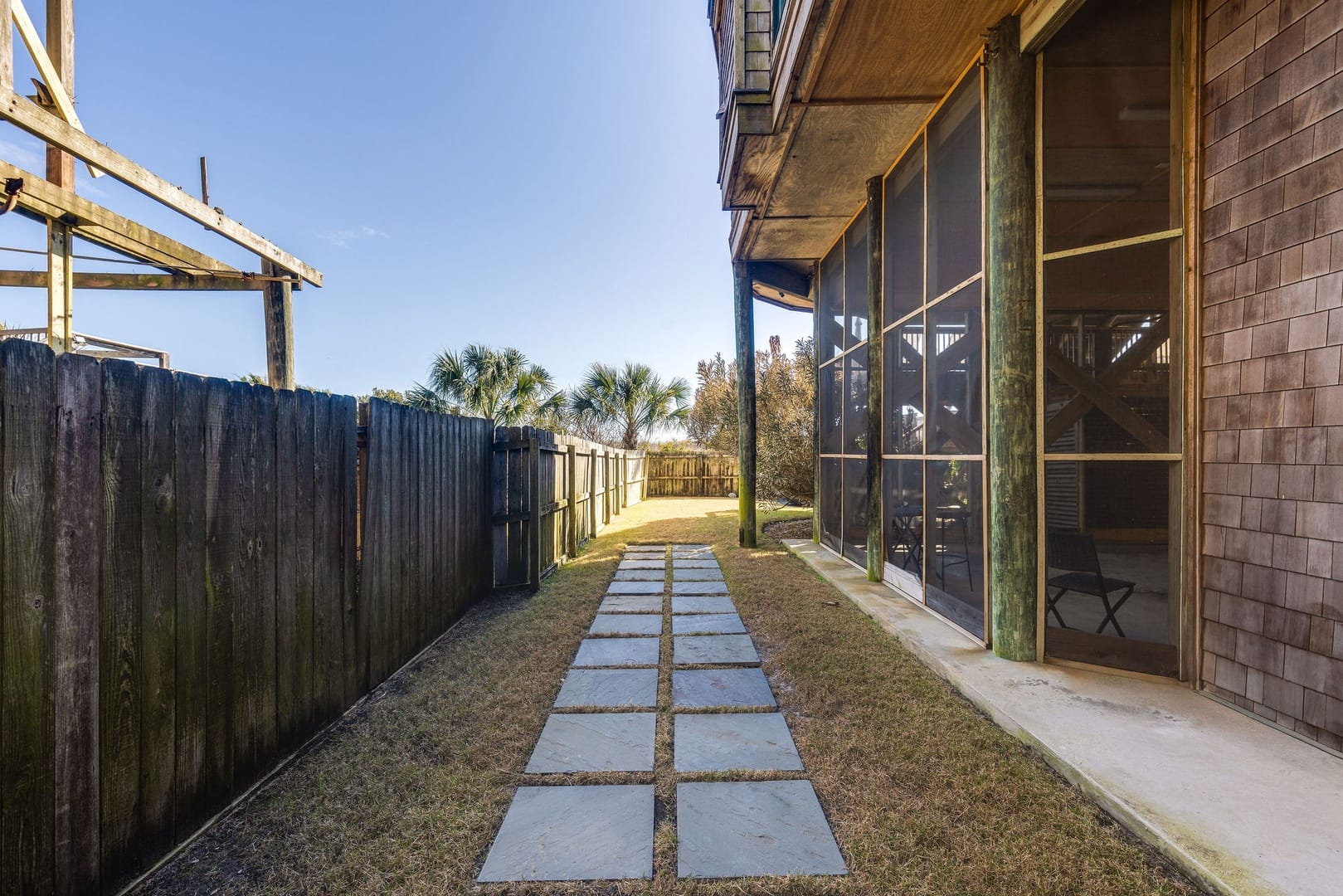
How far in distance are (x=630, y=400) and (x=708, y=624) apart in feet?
50.1

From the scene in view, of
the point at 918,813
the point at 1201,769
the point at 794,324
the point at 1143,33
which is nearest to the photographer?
the point at 918,813

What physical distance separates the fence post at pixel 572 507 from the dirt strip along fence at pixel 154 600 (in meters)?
3.63

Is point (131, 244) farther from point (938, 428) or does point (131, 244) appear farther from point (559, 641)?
point (938, 428)

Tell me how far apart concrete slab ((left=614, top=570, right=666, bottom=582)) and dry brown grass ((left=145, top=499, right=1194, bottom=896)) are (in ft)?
6.78

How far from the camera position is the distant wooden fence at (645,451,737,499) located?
16406 millimetres

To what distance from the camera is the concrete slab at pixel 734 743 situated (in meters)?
2.04

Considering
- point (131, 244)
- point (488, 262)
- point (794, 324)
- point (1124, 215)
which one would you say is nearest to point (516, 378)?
point (488, 262)

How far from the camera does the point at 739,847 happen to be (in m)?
1.59

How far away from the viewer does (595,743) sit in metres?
2.21

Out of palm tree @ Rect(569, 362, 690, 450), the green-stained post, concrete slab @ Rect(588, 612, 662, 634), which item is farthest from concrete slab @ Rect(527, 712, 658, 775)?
palm tree @ Rect(569, 362, 690, 450)

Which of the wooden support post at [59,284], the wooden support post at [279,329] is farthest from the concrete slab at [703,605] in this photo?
the wooden support post at [59,284]

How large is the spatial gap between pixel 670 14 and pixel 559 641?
26.9 feet

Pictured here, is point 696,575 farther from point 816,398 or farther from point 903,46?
point 903,46

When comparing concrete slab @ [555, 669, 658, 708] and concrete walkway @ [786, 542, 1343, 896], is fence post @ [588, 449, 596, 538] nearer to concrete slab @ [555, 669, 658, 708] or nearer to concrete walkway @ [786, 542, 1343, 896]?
concrete slab @ [555, 669, 658, 708]
